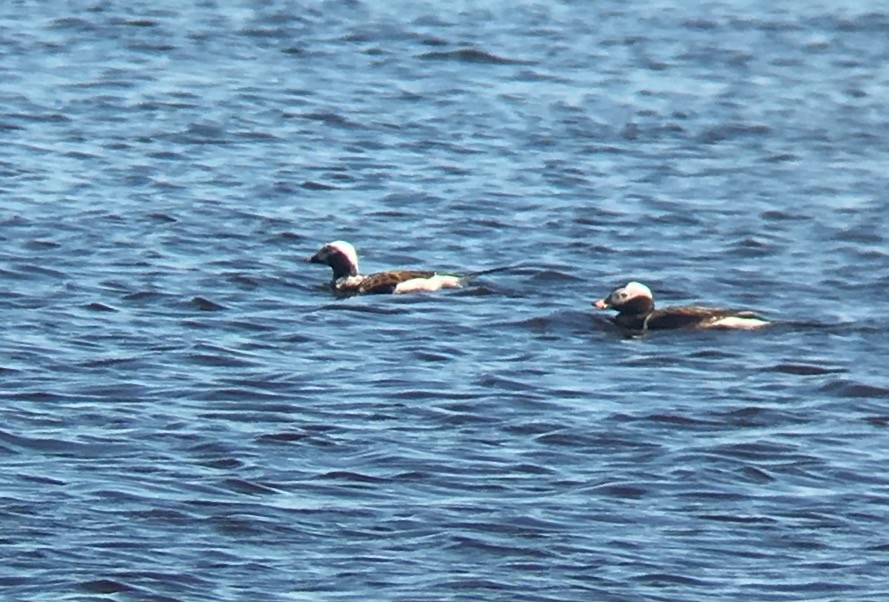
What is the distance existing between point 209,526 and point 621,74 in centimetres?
1834

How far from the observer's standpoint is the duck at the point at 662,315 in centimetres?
1669

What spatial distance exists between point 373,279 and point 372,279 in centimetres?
2

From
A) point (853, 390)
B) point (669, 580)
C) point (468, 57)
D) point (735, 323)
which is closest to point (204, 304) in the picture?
point (735, 323)

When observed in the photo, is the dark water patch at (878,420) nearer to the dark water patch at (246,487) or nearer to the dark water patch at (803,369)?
the dark water patch at (803,369)

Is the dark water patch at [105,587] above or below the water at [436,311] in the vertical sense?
above

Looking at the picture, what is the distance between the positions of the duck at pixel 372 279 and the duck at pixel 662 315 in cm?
141

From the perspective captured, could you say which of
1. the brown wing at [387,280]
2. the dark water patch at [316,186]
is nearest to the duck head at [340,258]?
the brown wing at [387,280]

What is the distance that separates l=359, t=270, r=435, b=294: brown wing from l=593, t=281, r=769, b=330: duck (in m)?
1.57

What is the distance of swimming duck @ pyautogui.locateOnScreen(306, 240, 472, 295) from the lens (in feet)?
58.5

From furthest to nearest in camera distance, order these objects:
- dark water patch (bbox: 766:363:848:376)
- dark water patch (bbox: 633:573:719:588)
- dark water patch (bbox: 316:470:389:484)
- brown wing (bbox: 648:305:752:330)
A: brown wing (bbox: 648:305:752:330) → dark water patch (bbox: 766:363:848:376) → dark water patch (bbox: 316:470:389:484) → dark water patch (bbox: 633:573:719:588)

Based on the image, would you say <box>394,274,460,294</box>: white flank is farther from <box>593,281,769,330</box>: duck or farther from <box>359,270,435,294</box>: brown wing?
<box>593,281,769,330</box>: duck

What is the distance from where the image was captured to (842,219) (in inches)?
851

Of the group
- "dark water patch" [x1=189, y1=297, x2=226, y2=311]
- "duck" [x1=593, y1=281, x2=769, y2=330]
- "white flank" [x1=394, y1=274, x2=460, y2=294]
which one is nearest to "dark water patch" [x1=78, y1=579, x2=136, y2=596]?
"dark water patch" [x1=189, y1=297, x2=226, y2=311]

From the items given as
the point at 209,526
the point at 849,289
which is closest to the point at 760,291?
the point at 849,289
